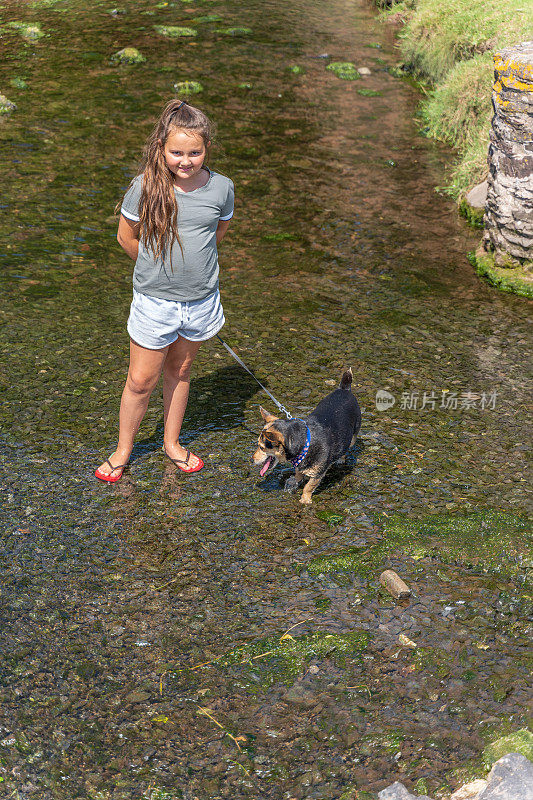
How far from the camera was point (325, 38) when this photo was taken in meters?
18.8

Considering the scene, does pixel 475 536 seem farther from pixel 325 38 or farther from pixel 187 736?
pixel 325 38

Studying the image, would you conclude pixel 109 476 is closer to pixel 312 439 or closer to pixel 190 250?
pixel 312 439

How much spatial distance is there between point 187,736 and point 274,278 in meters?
6.10

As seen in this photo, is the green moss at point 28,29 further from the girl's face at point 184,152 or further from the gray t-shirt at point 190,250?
the girl's face at point 184,152

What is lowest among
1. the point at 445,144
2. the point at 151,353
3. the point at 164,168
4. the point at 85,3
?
the point at 85,3

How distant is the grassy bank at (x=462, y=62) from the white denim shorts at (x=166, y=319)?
23.0 feet

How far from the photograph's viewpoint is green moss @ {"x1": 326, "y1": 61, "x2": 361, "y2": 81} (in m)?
16.4

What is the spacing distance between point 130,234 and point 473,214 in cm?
708

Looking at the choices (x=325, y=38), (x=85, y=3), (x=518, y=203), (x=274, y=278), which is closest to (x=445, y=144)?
(x=518, y=203)

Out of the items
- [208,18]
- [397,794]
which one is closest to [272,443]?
[397,794]

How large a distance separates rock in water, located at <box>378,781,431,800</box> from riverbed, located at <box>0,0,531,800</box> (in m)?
0.09

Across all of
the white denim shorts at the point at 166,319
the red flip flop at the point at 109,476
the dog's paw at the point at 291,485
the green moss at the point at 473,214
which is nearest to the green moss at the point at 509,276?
the green moss at the point at 473,214

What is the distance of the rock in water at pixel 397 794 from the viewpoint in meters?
3.98

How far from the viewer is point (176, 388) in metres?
6.18
